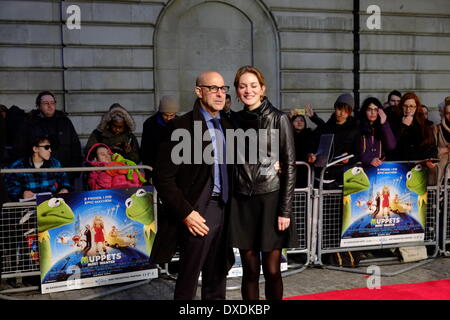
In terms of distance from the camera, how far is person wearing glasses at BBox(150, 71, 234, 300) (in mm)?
3406

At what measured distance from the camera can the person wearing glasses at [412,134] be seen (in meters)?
6.22

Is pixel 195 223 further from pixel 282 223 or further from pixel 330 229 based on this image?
pixel 330 229

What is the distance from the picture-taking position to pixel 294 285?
5281 millimetres

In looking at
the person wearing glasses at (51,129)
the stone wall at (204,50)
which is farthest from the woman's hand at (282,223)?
the stone wall at (204,50)

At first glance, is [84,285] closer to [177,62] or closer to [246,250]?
[246,250]

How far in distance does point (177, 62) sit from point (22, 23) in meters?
3.14

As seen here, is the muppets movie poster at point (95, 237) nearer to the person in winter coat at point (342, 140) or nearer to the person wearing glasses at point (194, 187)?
the person wearing glasses at point (194, 187)

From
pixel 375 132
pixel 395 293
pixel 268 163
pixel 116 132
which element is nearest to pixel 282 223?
pixel 268 163

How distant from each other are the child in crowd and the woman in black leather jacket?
85.0 inches

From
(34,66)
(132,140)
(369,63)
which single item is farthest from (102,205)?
(369,63)

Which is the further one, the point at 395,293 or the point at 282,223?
the point at 395,293

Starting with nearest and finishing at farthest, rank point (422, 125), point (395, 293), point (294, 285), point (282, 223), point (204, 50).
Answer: point (282, 223)
point (395, 293)
point (294, 285)
point (422, 125)
point (204, 50)

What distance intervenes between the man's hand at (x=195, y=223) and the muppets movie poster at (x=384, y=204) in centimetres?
282

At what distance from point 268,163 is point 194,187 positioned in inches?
24.9
